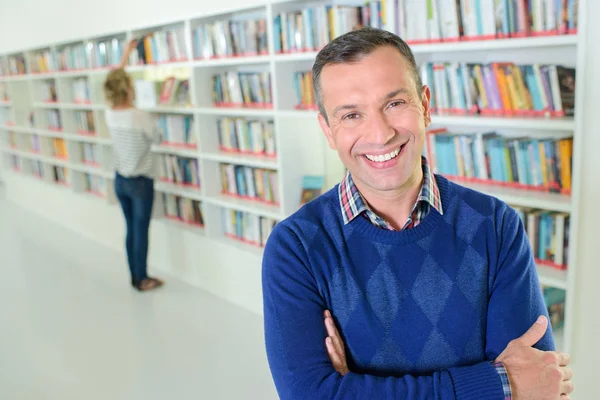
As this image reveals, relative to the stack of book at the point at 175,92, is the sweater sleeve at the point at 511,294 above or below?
below

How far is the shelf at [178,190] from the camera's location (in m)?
4.44

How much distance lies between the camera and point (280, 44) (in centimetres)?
351

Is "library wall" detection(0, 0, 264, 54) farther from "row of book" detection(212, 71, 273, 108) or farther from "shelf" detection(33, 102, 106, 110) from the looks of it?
"shelf" detection(33, 102, 106, 110)

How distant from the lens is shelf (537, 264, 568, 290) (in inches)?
94.3

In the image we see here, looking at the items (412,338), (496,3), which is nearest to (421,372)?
(412,338)

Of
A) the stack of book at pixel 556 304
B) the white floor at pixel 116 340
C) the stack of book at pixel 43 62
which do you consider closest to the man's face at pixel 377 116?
the stack of book at pixel 556 304

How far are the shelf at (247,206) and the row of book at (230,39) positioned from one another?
1.00 meters

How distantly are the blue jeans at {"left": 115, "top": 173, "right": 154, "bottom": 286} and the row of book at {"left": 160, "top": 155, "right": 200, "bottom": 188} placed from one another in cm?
32

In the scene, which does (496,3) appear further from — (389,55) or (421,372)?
(421,372)

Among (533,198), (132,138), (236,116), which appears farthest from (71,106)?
(533,198)

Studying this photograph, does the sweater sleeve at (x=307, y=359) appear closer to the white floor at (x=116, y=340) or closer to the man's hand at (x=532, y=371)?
the man's hand at (x=532, y=371)

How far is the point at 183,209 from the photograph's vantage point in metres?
4.80

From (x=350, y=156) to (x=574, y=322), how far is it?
1.63 m

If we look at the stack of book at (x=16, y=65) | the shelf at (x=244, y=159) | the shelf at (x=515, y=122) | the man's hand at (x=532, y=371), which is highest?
the stack of book at (x=16, y=65)
